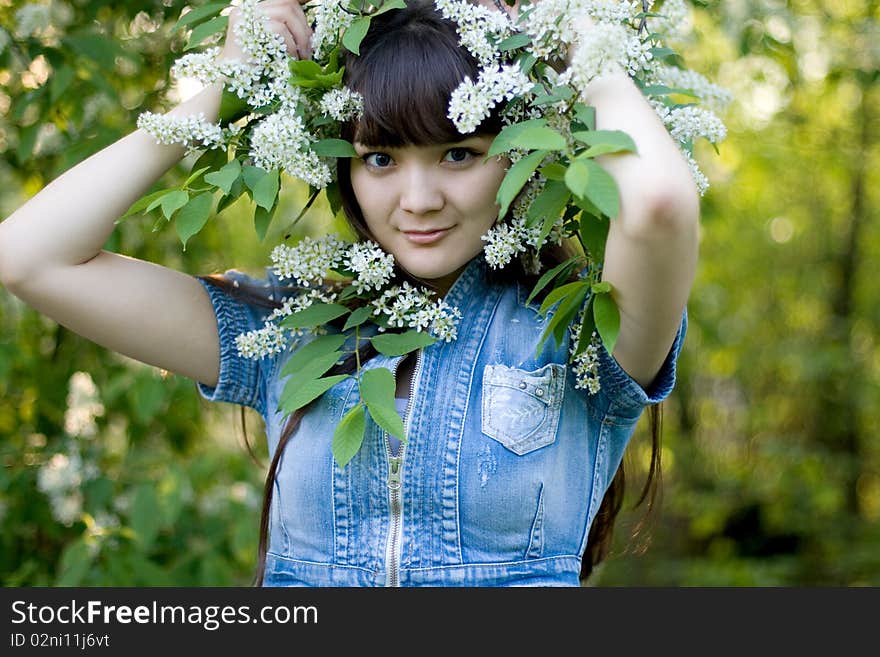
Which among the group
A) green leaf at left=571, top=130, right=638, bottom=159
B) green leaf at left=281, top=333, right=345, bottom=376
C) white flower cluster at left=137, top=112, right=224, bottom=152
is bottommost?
green leaf at left=281, top=333, right=345, bottom=376

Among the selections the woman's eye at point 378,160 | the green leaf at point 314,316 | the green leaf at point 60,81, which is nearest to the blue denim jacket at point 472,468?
the green leaf at point 314,316

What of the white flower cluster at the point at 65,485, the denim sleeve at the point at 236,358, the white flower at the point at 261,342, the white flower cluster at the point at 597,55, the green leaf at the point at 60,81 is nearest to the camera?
the white flower cluster at the point at 597,55

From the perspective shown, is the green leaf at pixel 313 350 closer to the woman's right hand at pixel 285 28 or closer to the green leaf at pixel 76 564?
the woman's right hand at pixel 285 28

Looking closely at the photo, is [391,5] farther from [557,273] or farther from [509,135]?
[557,273]

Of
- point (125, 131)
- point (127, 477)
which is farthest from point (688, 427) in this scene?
point (125, 131)

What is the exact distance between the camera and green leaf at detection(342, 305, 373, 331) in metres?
1.42

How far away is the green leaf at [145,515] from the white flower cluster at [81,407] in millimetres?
297

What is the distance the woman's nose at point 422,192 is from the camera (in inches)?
53.2

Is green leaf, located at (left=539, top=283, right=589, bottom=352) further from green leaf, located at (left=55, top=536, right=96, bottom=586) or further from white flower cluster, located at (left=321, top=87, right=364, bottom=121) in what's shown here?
green leaf, located at (left=55, top=536, right=96, bottom=586)

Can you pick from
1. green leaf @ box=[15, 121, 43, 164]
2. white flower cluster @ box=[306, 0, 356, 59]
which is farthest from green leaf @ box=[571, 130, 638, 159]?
green leaf @ box=[15, 121, 43, 164]

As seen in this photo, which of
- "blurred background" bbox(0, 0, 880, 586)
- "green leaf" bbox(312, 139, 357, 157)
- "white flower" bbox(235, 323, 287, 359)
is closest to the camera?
"green leaf" bbox(312, 139, 357, 157)

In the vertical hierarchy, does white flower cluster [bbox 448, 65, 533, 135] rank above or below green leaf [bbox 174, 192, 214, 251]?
above

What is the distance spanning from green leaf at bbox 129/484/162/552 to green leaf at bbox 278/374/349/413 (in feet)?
3.47

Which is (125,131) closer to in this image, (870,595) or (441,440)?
(441,440)
